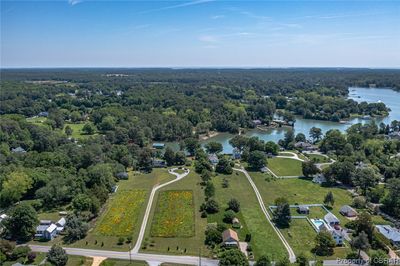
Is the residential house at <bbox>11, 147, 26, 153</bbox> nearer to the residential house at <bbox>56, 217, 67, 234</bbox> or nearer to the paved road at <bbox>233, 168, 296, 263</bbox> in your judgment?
the residential house at <bbox>56, 217, 67, 234</bbox>

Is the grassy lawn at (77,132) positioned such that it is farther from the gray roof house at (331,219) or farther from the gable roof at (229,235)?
the gray roof house at (331,219)

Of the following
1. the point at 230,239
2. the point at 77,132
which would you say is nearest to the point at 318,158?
the point at 230,239

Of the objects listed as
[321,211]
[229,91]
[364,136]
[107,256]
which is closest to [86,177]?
[107,256]

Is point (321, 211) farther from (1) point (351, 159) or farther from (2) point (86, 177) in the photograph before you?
(2) point (86, 177)

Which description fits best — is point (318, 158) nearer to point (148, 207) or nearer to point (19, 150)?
point (148, 207)

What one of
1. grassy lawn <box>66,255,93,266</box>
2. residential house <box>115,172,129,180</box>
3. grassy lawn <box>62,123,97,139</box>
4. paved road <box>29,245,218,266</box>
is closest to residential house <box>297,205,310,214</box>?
paved road <box>29,245,218,266</box>

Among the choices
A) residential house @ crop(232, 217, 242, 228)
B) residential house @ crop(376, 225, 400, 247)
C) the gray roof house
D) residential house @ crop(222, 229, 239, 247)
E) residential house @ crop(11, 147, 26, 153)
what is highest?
residential house @ crop(11, 147, 26, 153)
